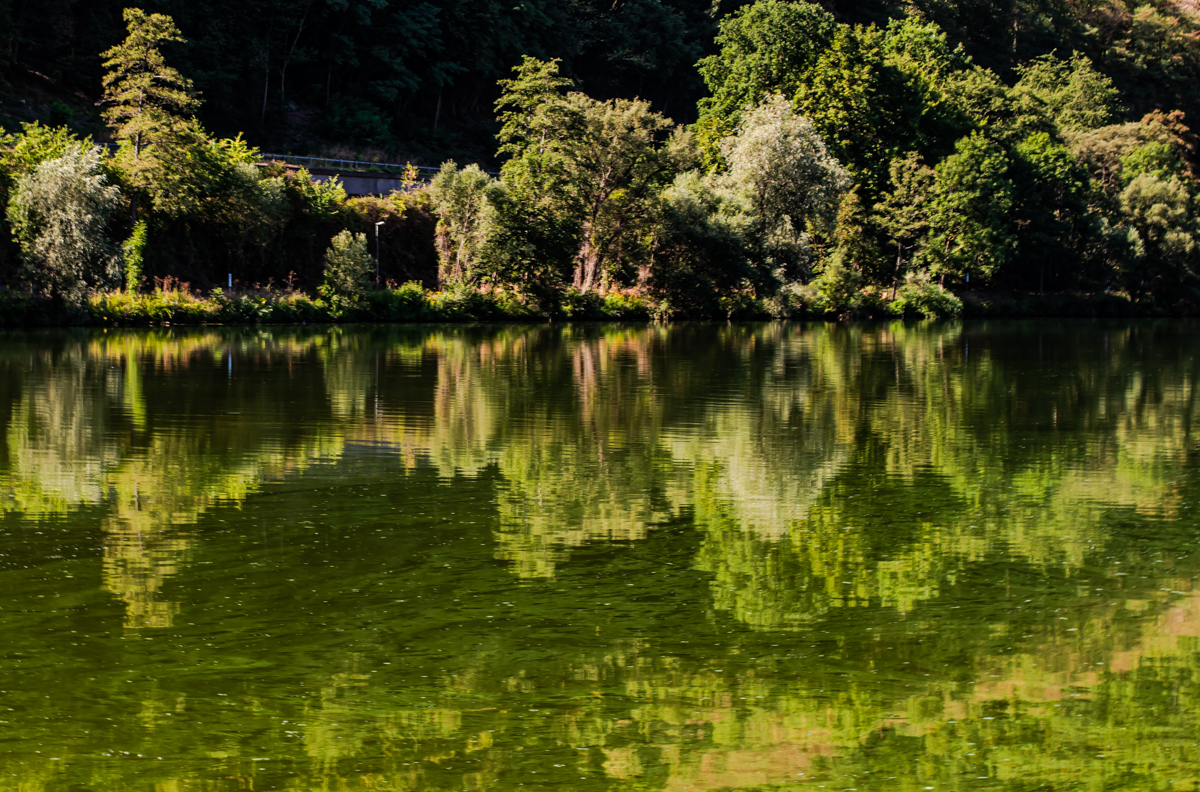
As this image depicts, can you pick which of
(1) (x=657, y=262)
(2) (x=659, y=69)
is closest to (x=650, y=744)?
(1) (x=657, y=262)

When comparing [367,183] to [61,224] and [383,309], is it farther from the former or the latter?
[61,224]

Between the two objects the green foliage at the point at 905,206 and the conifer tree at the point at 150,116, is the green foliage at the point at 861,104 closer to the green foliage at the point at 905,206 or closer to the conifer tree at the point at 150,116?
the green foliage at the point at 905,206

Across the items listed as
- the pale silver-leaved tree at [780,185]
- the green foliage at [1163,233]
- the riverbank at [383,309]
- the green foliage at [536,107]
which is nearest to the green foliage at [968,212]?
the riverbank at [383,309]

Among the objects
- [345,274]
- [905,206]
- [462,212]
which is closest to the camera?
[345,274]

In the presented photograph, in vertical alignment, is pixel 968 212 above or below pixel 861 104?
below

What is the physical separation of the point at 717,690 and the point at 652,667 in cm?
50

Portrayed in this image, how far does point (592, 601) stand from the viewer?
8445 mm

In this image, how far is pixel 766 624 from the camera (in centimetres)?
796

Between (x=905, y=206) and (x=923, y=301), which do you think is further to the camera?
(x=905, y=206)

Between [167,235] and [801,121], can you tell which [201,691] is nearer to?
[167,235]

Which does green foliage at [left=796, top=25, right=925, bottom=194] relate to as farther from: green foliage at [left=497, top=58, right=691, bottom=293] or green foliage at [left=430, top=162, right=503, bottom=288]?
green foliage at [left=430, top=162, right=503, bottom=288]

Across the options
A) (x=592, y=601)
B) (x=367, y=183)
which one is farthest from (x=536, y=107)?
(x=592, y=601)

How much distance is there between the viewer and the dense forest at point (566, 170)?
1994 inches

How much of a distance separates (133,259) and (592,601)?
44377 millimetres
